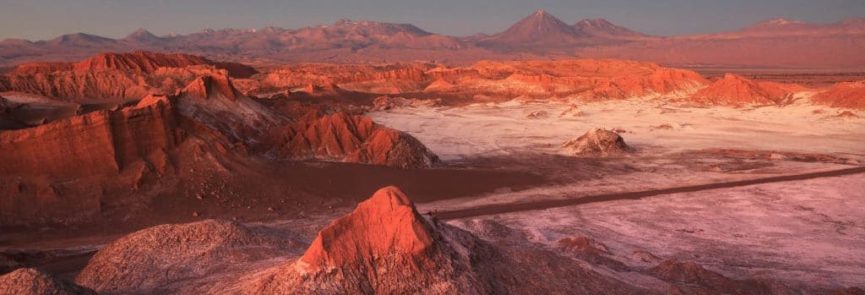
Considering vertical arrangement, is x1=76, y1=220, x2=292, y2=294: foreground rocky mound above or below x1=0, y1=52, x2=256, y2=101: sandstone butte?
above

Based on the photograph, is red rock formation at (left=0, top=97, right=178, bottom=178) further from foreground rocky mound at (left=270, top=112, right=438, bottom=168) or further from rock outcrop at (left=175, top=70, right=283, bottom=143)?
foreground rocky mound at (left=270, top=112, right=438, bottom=168)

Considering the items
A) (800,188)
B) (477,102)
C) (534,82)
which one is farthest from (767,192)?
(534,82)

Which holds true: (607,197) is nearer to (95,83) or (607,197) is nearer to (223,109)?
(223,109)

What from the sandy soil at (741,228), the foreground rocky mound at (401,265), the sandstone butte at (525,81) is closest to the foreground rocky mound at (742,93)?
the sandstone butte at (525,81)

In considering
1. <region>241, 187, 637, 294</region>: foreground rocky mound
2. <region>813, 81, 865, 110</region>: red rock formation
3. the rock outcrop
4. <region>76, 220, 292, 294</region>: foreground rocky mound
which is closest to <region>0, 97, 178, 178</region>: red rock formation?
the rock outcrop

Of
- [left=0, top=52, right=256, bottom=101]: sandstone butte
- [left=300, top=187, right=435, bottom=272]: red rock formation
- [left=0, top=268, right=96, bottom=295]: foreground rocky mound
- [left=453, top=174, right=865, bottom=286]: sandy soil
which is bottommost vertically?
[left=0, top=52, right=256, bottom=101]: sandstone butte

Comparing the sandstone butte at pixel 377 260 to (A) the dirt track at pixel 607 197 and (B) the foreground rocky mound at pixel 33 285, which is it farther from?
(A) the dirt track at pixel 607 197
